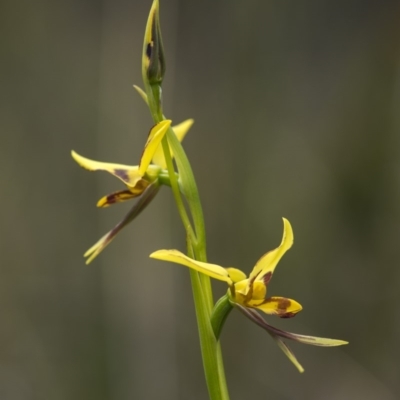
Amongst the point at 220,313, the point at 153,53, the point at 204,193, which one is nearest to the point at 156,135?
the point at 153,53

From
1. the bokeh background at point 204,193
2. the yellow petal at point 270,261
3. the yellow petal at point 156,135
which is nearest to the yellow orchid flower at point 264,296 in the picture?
the yellow petal at point 270,261

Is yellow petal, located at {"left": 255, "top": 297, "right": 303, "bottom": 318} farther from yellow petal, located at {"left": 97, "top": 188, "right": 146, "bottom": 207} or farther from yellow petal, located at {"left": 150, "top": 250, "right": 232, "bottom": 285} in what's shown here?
yellow petal, located at {"left": 97, "top": 188, "right": 146, "bottom": 207}

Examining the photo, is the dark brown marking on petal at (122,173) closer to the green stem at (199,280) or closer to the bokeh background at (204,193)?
the green stem at (199,280)

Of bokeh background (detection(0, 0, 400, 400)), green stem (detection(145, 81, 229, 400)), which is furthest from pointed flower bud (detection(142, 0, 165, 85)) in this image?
bokeh background (detection(0, 0, 400, 400))

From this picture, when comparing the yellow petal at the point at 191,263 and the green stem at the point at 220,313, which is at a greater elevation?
the yellow petal at the point at 191,263

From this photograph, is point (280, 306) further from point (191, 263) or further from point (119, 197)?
point (119, 197)

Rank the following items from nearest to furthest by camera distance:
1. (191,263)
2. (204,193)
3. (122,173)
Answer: (191,263) < (122,173) < (204,193)

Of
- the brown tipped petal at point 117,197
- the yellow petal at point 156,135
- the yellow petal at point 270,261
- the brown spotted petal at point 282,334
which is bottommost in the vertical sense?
the brown spotted petal at point 282,334

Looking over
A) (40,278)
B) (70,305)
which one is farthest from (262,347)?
(40,278)
